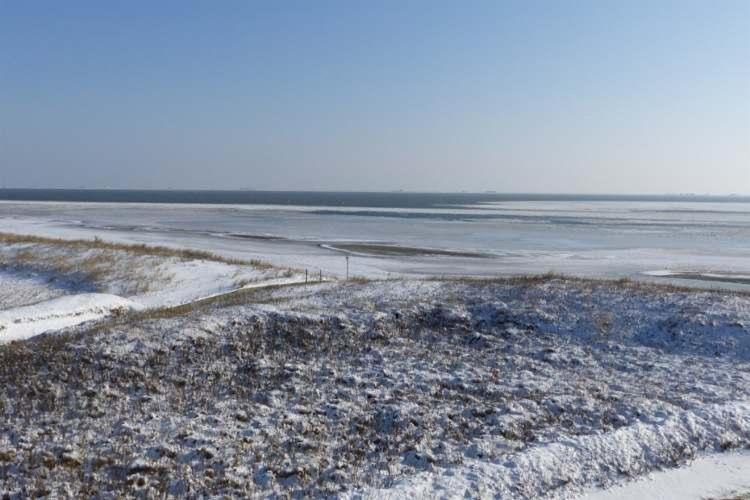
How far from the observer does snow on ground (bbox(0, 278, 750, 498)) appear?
28.8ft

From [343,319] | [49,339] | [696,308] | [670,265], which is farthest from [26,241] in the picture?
[670,265]

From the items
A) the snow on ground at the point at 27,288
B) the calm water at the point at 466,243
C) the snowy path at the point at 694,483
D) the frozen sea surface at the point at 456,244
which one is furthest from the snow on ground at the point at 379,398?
the calm water at the point at 466,243

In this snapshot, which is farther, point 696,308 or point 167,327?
point 696,308

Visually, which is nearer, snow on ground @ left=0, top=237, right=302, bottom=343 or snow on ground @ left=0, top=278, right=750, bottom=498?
snow on ground @ left=0, top=278, right=750, bottom=498

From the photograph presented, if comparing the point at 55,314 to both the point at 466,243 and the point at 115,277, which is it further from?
the point at 466,243

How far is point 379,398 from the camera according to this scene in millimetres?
11672

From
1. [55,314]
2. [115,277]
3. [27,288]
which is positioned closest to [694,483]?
[55,314]

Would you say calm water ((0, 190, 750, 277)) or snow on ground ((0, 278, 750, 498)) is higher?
calm water ((0, 190, 750, 277))

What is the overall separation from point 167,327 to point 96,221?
195ft

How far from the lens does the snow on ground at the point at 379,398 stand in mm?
8781

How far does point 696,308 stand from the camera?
18.0m

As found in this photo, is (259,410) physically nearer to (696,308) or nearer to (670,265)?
(696,308)

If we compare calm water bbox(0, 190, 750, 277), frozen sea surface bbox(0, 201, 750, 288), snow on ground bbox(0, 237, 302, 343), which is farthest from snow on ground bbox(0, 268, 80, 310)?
Answer: calm water bbox(0, 190, 750, 277)

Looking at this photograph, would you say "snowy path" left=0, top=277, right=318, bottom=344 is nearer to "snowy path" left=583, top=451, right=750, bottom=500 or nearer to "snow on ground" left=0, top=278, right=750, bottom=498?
"snow on ground" left=0, top=278, right=750, bottom=498
